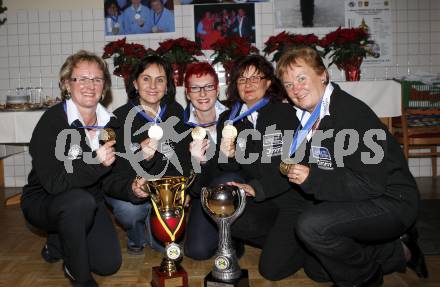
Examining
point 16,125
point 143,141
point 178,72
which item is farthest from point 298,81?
point 16,125

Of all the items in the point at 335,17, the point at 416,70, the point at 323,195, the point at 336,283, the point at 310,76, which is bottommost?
the point at 336,283

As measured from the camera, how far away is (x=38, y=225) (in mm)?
2418

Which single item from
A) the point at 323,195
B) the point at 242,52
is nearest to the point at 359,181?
the point at 323,195

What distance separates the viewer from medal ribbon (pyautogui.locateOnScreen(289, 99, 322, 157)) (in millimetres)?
2125

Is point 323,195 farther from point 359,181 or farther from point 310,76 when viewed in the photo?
point 310,76

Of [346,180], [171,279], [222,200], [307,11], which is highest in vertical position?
[307,11]

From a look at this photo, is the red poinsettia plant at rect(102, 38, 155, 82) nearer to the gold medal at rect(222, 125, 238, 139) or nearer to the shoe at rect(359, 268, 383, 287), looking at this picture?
the gold medal at rect(222, 125, 238, 139)

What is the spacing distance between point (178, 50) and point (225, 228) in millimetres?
2502

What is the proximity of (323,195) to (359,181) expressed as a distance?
0.54 feet

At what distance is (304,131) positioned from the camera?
2.20 metres

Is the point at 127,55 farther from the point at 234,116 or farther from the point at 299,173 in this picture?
the point at 299,173

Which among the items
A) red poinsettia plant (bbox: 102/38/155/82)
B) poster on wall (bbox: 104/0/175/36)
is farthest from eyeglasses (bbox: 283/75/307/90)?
poster on wall (bbox: 104/0/175/36)

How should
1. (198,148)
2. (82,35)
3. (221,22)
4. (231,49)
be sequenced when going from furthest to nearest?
(82,35) → (221,22) → (231,49) → (198,148)

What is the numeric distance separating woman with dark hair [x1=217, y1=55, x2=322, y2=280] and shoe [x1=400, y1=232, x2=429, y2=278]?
54cm
